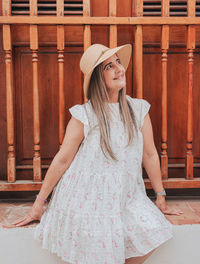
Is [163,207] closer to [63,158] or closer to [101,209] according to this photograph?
[101,209]

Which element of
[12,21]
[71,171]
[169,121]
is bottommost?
[71,171]

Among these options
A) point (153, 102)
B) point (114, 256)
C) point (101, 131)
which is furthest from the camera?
point (153, 102)

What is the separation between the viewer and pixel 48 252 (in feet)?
5.07

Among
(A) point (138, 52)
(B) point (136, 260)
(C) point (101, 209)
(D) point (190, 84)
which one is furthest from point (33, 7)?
(B) point (136, 260)

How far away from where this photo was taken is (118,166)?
152 cm

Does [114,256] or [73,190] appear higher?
[73,190]

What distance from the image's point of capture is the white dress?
139cm

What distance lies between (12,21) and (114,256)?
135cm

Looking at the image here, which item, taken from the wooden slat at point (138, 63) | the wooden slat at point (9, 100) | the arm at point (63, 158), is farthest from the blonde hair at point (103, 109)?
the wooden slat at point (9, 100)

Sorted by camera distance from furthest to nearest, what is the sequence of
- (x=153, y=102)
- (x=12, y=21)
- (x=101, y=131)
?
1. (x=153, y=102)
2. (x=12, y=21)
3. (x=101, y=131)

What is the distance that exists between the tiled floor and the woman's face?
30.2 inches

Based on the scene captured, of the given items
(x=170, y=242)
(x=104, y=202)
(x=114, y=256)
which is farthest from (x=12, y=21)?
(x=170, y=242)

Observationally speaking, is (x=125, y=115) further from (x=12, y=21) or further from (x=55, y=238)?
(x=12, y=21)

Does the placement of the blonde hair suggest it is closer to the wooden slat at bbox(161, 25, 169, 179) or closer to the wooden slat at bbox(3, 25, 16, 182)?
the wooden slat at bbox(161, 25, 169, 179)
